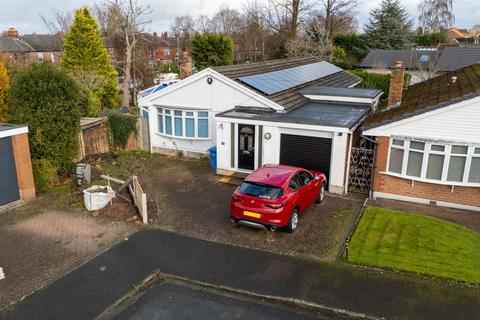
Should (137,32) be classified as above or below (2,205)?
above

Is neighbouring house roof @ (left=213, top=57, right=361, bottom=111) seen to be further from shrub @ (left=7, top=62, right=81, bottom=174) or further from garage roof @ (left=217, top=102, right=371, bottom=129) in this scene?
shrub @ (left=7, top=62, right=81, bottom=174)

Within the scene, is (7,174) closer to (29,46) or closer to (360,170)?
(360,170)

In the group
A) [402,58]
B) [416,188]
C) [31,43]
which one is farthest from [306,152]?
[31,43]

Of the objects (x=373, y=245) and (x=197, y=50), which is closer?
(x=373, y=245)

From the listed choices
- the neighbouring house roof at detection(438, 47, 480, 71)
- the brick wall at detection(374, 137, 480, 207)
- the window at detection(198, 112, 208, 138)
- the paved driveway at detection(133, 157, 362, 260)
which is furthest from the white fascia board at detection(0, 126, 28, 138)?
the neighbouring house roof at detection(438, 47, 480, 71)

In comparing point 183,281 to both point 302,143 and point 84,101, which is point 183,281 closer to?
point 302,143

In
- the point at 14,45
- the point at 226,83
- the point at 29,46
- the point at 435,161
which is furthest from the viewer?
the point at 29,46

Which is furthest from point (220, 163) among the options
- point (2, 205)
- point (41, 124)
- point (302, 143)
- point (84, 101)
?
point (84, 101)
